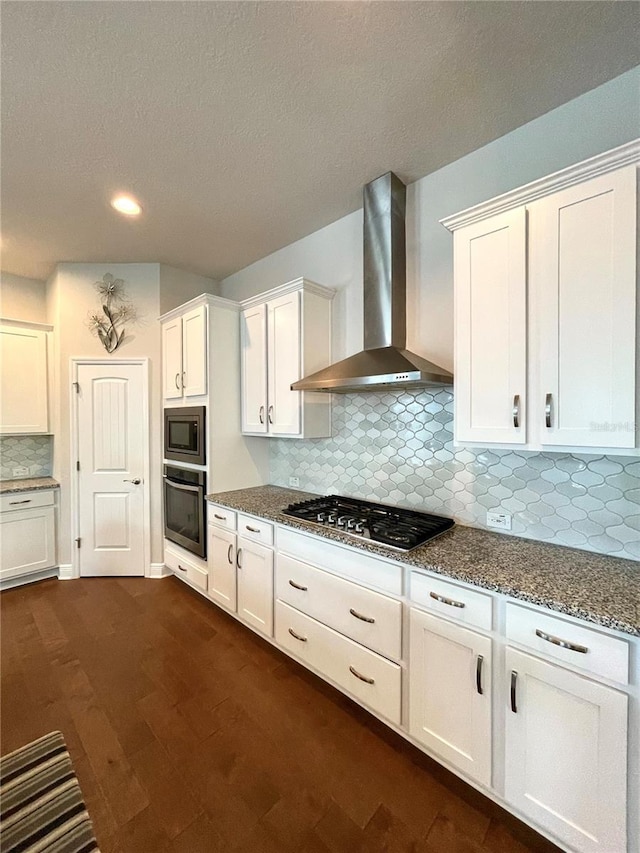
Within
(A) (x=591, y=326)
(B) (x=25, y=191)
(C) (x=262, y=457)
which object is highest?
(B) (x=25, y=191)

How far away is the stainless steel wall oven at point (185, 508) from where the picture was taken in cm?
296

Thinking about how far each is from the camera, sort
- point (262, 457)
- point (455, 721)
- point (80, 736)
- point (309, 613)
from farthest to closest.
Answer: point (262, 457), point (309, 613), point (80, 736), point (455, 721)

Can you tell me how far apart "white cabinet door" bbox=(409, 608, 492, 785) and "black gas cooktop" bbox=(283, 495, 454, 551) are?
0.33m

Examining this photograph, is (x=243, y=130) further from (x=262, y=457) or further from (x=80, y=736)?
(x=80, y=736)

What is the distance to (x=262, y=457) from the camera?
3336 mm

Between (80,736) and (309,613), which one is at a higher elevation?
(309,613)

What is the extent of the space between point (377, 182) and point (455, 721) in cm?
283

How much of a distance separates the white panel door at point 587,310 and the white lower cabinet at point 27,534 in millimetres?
4158

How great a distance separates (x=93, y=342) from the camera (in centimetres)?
347

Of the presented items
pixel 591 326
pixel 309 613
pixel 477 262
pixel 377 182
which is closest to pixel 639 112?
pixel 477 262

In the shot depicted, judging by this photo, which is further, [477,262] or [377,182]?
[377,182]

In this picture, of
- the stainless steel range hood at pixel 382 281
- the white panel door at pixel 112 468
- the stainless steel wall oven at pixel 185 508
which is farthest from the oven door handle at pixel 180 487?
the stainless steel range hood at pixel 382 281

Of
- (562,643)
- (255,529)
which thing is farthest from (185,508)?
(562,643)

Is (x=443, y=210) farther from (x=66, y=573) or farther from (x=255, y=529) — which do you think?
(x=66, y=573)
